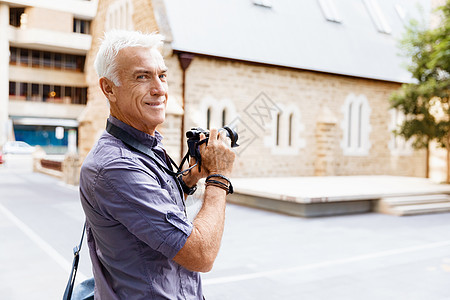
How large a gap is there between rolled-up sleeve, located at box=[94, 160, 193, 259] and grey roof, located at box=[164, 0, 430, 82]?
12.2 meters

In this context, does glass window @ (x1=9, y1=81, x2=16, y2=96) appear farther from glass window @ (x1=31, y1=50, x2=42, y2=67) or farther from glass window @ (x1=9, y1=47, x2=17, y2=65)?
glass window @ (x1=31, y1=50, x2=42, y2=67)

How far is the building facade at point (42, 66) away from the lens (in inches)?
1447

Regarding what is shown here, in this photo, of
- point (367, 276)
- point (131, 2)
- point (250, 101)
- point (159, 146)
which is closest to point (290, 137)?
point (250, 101)

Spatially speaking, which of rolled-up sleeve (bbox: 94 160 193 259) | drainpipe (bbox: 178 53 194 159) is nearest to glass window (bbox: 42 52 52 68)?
drainpipe (bbox: 178 53 194 159)

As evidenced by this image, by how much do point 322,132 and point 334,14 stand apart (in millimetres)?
5537

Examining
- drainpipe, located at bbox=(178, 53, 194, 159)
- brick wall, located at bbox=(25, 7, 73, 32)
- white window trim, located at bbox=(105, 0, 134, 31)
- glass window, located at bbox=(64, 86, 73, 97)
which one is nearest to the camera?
drainpipe, located at bbox=(178, 53, 194, 159)

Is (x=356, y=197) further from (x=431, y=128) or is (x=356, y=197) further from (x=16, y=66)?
(x=16, y=66)

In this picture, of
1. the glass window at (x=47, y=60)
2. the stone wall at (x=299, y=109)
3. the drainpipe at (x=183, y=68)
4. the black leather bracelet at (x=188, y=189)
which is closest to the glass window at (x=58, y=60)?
the glass window at (x=47, y=60)

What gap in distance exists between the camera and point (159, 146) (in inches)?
68.7

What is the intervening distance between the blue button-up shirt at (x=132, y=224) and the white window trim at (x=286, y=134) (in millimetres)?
14007

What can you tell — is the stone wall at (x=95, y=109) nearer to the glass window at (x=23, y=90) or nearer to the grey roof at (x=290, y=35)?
the grey roof at (x=290, y=35)

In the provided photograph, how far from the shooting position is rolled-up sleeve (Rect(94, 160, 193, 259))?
1.40m

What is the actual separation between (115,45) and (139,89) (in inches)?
6.9

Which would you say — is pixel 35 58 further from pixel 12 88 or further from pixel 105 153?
pixel 105 153
